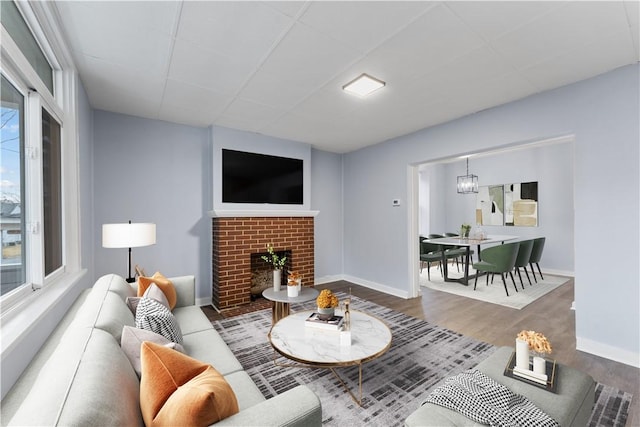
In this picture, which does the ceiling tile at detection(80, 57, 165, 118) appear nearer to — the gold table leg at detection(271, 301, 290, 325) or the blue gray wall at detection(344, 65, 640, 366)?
the gold table leg at detection(271, 301, 290, 325)

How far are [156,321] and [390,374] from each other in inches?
69.4

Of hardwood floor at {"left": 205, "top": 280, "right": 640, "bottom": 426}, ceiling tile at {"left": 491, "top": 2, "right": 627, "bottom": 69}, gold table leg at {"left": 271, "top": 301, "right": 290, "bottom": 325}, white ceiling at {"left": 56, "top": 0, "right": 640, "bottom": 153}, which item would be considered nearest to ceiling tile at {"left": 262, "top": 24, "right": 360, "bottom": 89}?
white ceiling at {"left": 56, "top": 0, "right": 640, "bottom": 153}

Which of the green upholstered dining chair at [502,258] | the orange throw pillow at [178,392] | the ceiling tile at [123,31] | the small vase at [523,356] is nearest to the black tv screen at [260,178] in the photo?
the ceiling tile at [123,31]

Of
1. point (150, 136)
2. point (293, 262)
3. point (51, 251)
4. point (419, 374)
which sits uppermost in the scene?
point (150, 136)

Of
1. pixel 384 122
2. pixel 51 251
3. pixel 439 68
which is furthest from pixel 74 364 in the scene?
pixel 384 122

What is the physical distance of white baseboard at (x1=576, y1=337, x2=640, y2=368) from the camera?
7.64 ft

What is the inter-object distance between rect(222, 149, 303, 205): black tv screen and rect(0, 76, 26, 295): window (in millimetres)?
2392

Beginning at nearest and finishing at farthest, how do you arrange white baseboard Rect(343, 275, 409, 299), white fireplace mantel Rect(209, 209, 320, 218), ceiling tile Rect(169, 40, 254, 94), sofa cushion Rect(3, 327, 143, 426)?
sofa cushion Rect(3, 327, 143, 426), ceiling tile Rect(169, 40, 254, 94), white fireplace mantel Rect(209, 209, 320, 218), white baseboard Rect(343, 275, 409, 299)

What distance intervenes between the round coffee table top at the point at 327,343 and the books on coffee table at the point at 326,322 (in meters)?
0.03

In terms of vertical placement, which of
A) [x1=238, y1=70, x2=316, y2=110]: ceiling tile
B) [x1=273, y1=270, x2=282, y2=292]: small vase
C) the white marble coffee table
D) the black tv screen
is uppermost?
[x1=238, y1=70, x2=316, y2=110]: ceiling tile

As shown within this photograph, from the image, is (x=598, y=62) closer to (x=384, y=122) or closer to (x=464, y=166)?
(x=384, y=122)

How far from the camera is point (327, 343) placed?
1.99 meters

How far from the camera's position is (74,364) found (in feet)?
2.97

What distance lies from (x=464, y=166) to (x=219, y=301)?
22.3 ft
